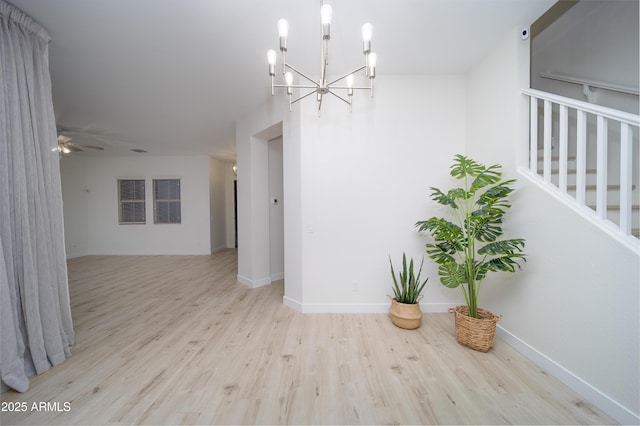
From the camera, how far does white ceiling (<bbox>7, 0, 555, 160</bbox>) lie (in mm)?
1690

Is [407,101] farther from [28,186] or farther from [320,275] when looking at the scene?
[28,186]

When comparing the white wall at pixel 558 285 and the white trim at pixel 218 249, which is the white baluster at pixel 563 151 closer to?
the white wall at pixel 558 285

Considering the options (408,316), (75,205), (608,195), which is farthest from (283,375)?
(75,205)

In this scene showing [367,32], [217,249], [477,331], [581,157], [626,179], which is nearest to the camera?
[626,179]

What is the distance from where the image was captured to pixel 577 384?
1480mm

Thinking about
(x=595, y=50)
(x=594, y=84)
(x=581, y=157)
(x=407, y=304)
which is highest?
(x=595, y=50)

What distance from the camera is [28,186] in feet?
5.43

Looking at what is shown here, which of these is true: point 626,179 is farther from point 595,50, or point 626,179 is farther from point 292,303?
point 292,303

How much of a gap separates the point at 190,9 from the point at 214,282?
3.53 m

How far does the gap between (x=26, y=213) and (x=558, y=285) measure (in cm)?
388

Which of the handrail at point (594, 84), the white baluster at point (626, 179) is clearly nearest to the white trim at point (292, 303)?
the white baluster at point (626, 179)

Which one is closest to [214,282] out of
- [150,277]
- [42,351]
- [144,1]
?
[150,277]

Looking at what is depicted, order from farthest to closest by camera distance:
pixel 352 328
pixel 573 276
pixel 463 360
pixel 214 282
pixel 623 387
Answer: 1. pixel 214 282
2. pixel 352 328
3. pixel 463 360
4. pixel 573 276
5. pixel 623 387

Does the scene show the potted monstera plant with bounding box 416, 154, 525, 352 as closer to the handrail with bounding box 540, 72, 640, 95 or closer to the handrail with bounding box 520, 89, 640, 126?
the handrail with bounding box 520, 89, 640, 126
